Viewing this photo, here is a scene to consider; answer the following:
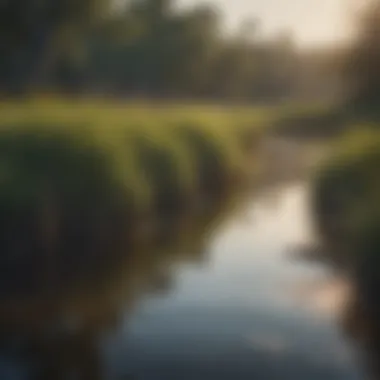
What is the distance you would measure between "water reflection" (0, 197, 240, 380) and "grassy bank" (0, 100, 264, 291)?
23 millimetres

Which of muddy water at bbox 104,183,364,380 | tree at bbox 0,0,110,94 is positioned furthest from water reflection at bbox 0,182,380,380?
tree at bbox 0,0,110,94

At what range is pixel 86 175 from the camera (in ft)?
5.81

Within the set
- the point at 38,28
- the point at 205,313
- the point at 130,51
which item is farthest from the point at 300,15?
the point at 205,313

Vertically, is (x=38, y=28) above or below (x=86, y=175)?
above

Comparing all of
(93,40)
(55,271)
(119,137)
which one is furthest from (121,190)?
(93,40)

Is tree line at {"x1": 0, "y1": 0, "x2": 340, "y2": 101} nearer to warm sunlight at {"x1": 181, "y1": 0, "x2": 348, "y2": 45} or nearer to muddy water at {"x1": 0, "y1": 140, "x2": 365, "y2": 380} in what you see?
warm sunlight at {"x1": 181, "y1": 0, "x2": 348, "y2": 45}

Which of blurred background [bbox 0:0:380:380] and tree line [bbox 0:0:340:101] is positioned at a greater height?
tree line [bbox 0:0:340:101]

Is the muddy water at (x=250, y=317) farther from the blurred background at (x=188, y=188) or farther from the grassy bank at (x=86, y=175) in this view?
the grassy bank at (x=86, y=175)

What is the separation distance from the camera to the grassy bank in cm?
176

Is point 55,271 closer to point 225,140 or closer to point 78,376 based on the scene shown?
point 78,376

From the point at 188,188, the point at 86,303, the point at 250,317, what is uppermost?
the point at 188,188

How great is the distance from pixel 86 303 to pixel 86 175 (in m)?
0.29

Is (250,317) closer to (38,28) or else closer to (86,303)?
(86,303)

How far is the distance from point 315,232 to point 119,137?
0.49 meters
